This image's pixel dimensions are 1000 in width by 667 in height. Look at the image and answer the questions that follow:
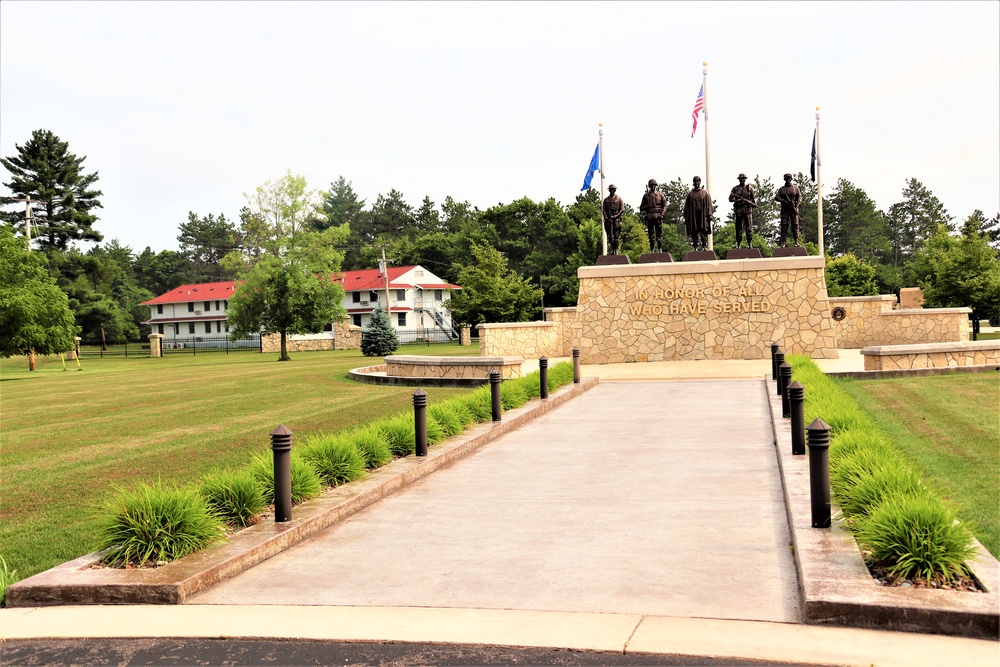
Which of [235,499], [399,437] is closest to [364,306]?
[399,437]

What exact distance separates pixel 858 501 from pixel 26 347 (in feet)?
118

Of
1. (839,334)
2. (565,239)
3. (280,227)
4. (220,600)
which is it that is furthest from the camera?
(565,239)

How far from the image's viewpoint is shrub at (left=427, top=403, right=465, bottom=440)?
12664 millimetres

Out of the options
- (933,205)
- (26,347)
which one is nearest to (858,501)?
(26,347)

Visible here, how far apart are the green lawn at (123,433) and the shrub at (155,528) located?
2.24ft

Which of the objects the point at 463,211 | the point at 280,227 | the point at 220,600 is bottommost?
the point at 220,600

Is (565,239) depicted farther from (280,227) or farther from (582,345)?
(582,345)

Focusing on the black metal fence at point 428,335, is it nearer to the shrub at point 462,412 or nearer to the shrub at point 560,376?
the shrub at point 560,376

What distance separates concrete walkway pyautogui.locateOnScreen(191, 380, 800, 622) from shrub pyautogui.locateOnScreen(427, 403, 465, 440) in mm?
779

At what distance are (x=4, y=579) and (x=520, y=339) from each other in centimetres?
2495

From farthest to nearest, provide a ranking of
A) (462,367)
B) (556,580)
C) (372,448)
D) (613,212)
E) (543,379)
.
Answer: (613,212), (462,367), (543,379), (372,448), (556,580)

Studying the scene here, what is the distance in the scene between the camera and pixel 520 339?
101ft

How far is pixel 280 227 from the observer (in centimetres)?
5641

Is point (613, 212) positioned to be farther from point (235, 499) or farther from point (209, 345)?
point (209, 345)
